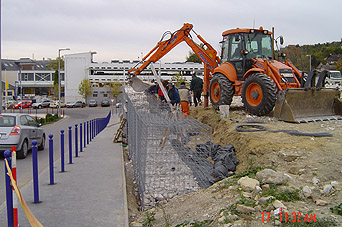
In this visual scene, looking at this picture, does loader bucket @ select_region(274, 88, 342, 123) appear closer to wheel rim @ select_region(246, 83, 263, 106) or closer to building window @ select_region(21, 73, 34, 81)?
wheel rim @ select_region(246, 83, 263, 106)

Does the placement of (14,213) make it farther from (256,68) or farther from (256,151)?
(256,68)

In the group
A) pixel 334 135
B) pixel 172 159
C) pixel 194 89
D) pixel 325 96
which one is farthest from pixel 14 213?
pixel 194 89

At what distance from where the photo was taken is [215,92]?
48.5 feet

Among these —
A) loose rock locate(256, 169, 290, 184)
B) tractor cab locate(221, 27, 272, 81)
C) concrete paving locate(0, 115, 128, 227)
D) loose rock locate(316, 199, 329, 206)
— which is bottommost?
concrete paving locate(0, 115, 128, 227)

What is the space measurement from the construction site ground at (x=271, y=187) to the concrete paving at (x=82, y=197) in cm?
37

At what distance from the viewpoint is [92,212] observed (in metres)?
5.93

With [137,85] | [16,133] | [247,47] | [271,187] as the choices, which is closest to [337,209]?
[271,187]

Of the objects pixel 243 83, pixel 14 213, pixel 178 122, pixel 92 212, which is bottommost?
pixel 92 212

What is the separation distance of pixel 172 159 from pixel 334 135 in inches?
194

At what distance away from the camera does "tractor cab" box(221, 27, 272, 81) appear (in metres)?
13.9

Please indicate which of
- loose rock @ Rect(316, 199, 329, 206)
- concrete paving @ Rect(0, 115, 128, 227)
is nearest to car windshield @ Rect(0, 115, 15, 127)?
concrete paving @ Rect(0, 115, 128, 227)

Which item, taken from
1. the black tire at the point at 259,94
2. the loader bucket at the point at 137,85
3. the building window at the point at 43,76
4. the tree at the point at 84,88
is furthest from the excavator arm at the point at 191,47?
the building window at the point at 43,76

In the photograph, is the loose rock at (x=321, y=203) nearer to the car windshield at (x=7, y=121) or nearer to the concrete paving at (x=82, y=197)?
the concrete paving at (x=82, y=197)

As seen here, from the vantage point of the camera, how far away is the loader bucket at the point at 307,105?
11555mm
